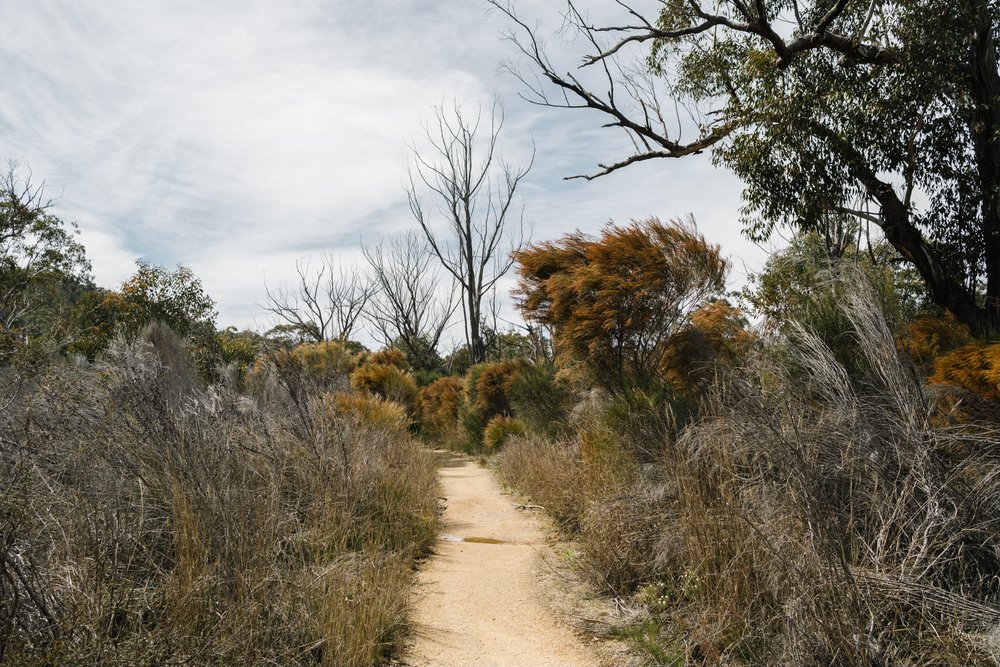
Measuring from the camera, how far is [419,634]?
502 centimetres

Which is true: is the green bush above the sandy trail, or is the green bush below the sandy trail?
above

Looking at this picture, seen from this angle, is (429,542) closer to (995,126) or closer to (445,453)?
(995,126)

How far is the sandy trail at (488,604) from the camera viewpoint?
4.72 metres

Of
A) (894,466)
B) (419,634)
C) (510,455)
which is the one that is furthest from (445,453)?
(894,466)

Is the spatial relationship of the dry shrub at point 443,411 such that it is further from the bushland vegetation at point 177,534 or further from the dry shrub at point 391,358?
the bushland vegetation at point 177,534

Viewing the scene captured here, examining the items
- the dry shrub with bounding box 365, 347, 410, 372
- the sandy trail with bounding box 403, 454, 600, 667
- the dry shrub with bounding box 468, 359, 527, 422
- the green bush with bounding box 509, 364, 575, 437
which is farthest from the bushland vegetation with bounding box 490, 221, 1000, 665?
the dry shrub with bounding box 365, 347, 410, 372

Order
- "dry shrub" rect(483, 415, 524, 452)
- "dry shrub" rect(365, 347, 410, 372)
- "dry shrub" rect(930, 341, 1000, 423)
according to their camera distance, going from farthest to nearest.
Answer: "dry shrub" rect(365, 347, 410, 372) < "dry shrub" rect(483, 415, 524, 452) < "dry shrub" rect(930, 341, 1000, 423)

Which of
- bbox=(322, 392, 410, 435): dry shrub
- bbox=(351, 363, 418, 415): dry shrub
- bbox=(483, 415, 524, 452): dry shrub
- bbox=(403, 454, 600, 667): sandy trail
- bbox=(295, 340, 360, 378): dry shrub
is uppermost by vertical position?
bbox=(295, 340, 360, 378): dry shrub

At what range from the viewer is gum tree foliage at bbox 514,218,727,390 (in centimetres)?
944

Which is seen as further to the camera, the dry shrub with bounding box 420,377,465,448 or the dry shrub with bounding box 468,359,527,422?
the dry shrub with bounding box 420,377,465,448

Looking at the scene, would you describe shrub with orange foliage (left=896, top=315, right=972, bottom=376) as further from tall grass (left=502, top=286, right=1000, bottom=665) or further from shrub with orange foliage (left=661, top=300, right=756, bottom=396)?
shrub with orange foliage (left=661, top=300, right=756, bottom=396)

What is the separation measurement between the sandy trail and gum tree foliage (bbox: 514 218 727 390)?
2.46m

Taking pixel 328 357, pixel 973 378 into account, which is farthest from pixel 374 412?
pixel 328 357

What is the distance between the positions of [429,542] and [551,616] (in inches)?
103
